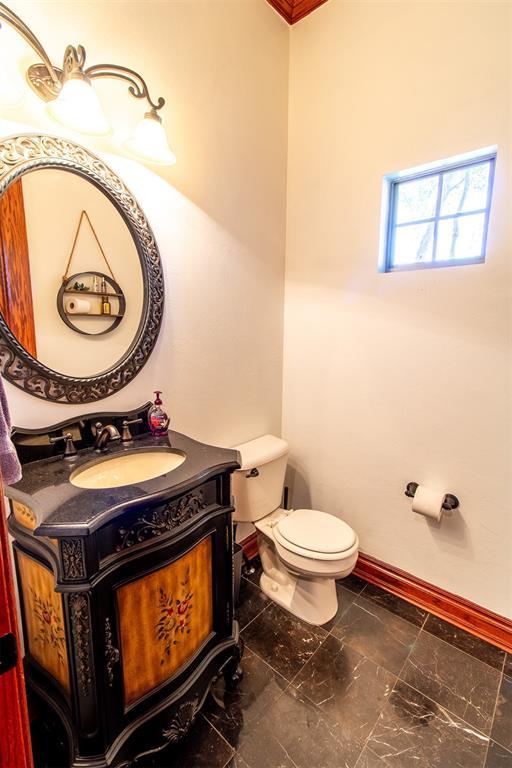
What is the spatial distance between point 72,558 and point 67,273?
87 centimetres

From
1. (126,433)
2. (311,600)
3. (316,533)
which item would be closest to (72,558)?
(126,433)

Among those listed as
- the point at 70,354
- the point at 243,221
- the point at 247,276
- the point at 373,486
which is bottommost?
the point at 373,486

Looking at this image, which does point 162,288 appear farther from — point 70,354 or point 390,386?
point 390,386

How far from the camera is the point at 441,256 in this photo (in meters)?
1.59

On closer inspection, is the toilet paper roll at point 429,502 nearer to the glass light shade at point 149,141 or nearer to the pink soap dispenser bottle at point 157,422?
the pink soap dispenser bottle at point 157,422

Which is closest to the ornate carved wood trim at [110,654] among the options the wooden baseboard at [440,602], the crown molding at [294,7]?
the wooden baseboard at [440,602]

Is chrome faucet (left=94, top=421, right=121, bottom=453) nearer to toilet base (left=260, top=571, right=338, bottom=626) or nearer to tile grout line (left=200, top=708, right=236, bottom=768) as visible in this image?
tile grout line (left=200, top=708, right=236, bottom=768)

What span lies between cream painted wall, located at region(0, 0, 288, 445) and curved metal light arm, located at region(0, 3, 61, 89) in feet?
0.24

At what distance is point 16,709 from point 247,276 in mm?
1701

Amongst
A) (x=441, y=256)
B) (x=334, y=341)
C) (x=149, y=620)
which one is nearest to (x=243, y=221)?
(x=334, y=341)

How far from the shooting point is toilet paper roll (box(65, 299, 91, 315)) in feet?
3.79

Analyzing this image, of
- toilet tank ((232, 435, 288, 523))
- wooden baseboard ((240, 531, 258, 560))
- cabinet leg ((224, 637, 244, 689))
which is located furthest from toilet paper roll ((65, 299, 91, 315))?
wooden baseboard ((240, 531, 258, 560))

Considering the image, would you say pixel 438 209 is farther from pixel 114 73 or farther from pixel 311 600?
pixel 311 600

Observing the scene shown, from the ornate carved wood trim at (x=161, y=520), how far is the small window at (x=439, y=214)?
1.43 meters
